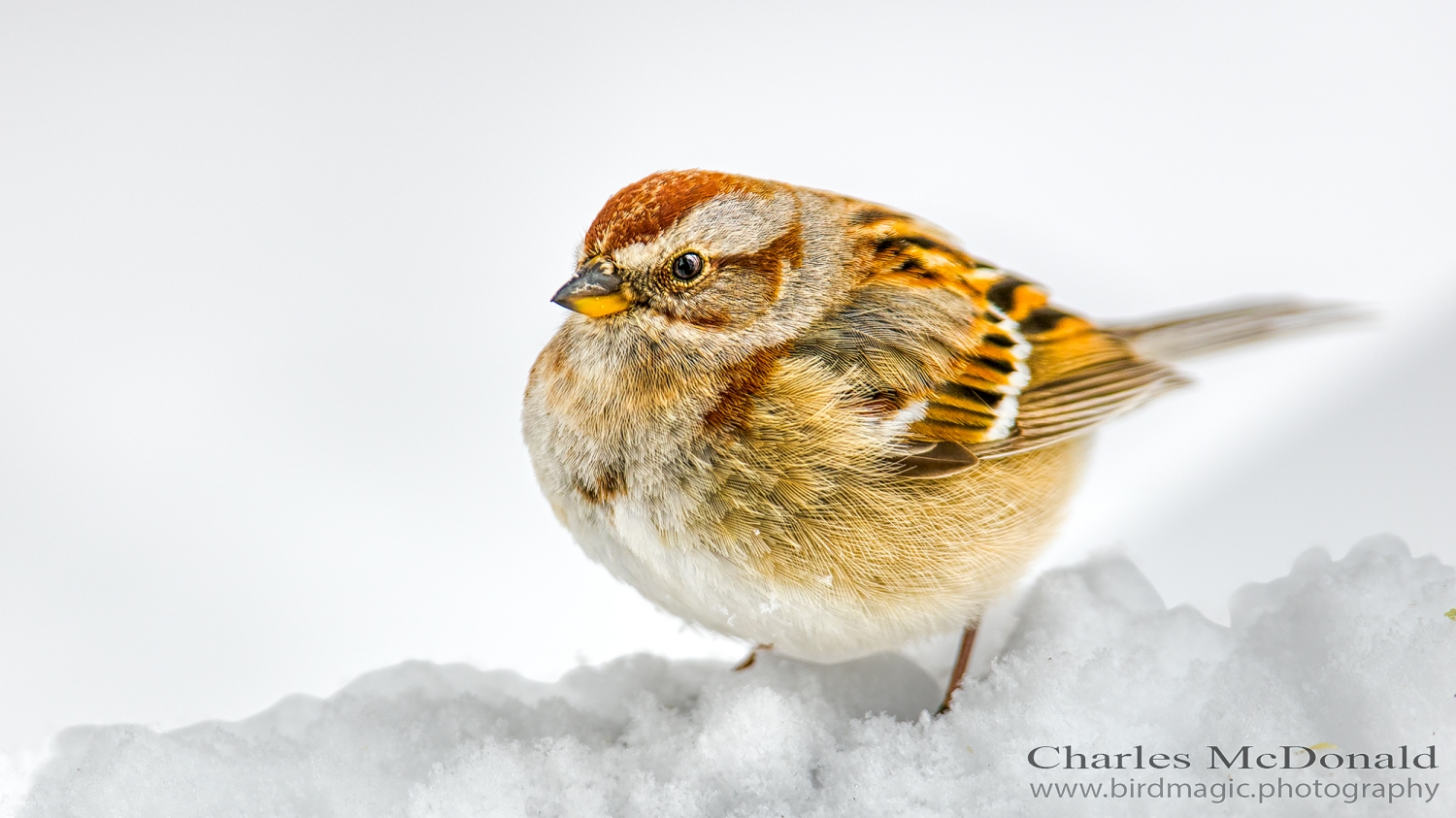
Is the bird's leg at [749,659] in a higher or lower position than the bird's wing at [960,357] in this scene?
lower

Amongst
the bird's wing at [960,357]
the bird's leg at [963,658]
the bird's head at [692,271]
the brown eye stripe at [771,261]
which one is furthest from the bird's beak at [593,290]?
the bird's leg at [963,658]

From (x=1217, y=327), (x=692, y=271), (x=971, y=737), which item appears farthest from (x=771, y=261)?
(x=1217, y=327)

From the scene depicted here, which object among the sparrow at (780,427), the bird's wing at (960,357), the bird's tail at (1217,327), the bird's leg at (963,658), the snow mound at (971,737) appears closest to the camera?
the snow mound at (971,737)

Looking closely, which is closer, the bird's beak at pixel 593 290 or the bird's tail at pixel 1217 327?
the bird's beak at pixel 593 290

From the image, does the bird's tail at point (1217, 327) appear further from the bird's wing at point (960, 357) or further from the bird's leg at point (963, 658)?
the bird's leg at point (963, 658)

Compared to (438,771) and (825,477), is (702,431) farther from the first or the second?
(438,771)

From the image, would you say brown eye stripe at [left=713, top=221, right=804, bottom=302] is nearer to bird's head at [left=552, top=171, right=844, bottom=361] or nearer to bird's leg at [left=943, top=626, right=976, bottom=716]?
bird's head at [left=552, top=171, right=844, bottom=361]

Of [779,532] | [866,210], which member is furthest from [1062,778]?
[866,210]
